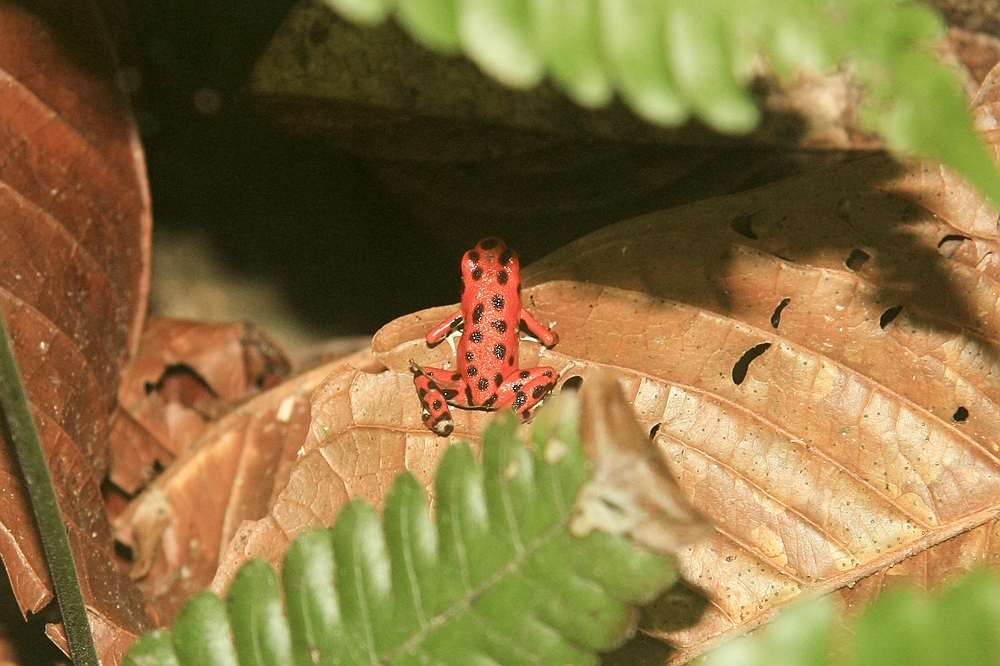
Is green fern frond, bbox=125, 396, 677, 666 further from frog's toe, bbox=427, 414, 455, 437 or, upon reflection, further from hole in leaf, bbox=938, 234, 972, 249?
hole in leaf, bbox=938, 234, 972, 249

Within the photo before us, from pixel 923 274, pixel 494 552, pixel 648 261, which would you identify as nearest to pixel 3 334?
pixel 494 552

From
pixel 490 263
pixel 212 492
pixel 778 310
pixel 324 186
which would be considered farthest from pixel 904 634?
pixel 324 186

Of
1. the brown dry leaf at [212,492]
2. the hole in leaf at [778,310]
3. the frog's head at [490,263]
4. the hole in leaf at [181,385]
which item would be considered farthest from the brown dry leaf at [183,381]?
the hole in leaf at [778,310]

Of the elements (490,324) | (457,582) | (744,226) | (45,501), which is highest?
(744,226)

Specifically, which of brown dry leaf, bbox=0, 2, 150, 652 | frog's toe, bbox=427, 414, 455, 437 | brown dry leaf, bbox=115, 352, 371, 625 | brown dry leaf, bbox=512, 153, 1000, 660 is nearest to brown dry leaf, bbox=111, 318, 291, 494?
brown dry leaf, bbox=115, 352, 371, 625

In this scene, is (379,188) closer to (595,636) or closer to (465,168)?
(465,168)

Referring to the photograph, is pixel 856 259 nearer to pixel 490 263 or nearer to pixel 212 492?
pixel 490 263
